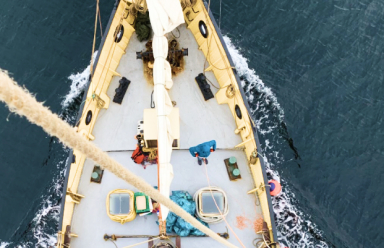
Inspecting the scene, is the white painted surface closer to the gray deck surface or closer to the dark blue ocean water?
the gray deck surface

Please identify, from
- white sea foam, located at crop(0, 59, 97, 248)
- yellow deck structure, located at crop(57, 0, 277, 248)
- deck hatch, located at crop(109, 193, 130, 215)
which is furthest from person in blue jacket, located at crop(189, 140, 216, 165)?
white sea foam, located at crop(0, 59, 97, 248)


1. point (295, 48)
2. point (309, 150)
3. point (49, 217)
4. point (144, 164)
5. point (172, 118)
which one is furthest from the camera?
point (295, 48)

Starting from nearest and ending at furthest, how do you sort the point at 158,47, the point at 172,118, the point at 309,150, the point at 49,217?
the point at 158,47 → the point at 172,118 → the point at 49,217 → the point at 309,150

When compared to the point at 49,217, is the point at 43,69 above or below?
above

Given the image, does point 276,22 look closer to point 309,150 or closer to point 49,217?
point 309,150

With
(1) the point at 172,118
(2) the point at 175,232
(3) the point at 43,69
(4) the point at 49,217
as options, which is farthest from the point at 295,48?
(4) the point at 49,217

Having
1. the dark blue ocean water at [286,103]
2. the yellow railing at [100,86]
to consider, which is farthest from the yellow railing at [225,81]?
the dark blue ocean water at [286,103]

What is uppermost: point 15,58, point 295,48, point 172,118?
point 15,58
